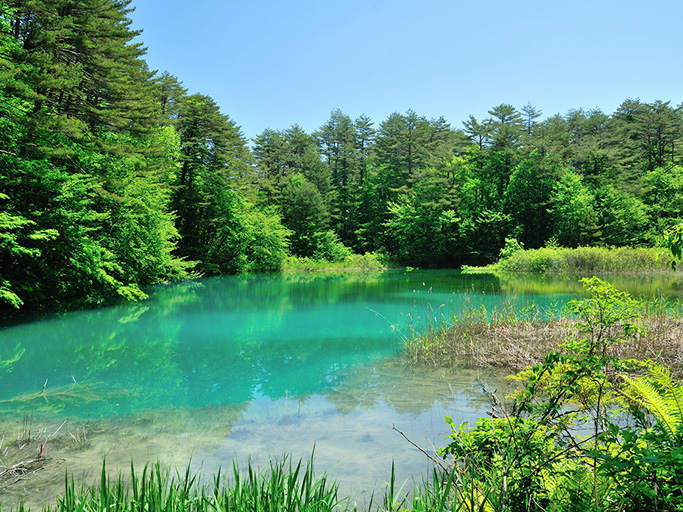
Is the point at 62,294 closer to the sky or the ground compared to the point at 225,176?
closer to the ground

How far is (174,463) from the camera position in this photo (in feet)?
12.4

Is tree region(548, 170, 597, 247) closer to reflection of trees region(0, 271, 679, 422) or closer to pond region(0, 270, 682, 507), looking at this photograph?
reflection of trees region(0, 271, 679, 422)

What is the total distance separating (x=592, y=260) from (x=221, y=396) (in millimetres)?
24400

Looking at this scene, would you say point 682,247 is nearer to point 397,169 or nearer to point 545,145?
point 545,145

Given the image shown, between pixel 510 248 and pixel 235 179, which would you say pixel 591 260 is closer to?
pixel 510 248

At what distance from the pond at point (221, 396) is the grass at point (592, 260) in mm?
17451

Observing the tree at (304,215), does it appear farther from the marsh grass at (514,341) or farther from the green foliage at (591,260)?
the marsh grass at (514,341)

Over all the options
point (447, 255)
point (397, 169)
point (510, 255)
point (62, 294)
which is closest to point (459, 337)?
point (62, 294)

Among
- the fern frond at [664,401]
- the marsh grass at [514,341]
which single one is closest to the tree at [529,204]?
the marsh grass at [514,341]

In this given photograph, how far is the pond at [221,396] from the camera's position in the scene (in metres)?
3.96

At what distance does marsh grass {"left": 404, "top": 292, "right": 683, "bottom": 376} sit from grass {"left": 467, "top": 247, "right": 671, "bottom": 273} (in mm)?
18173

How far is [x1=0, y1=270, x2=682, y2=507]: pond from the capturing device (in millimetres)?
3965

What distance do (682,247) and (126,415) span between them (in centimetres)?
564

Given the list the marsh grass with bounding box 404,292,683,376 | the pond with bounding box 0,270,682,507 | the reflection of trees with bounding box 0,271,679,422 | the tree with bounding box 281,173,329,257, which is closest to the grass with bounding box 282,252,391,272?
the tree with bounding box 281,173,329,257
